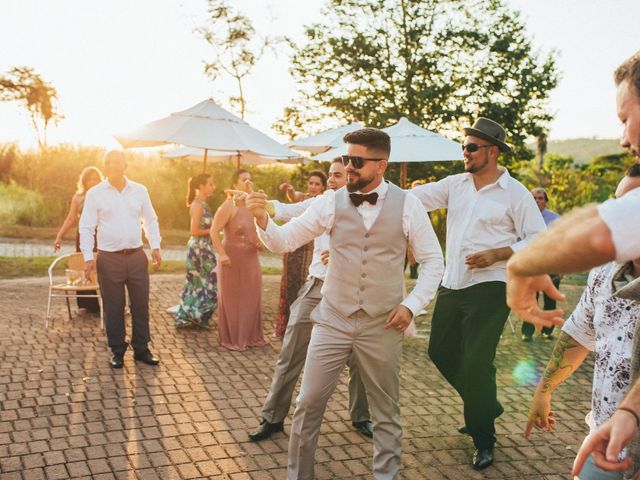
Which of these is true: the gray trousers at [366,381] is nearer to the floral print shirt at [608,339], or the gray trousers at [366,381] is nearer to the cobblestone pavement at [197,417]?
the cobblestone pavement at [197,417]

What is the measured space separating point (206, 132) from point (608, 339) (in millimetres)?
8073

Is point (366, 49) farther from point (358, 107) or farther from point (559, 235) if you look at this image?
point (559, 235)

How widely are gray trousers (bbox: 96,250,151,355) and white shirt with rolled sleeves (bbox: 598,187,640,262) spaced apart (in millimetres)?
6301

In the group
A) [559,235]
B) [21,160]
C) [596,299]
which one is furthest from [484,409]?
[21,160]

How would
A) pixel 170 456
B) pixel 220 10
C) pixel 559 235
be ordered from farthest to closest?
pixel 220 10 → pixel 170 456 → pixel 559 235

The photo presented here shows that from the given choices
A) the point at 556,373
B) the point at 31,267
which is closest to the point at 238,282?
the point at 556,373

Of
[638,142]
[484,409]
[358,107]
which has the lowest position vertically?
[484,409]

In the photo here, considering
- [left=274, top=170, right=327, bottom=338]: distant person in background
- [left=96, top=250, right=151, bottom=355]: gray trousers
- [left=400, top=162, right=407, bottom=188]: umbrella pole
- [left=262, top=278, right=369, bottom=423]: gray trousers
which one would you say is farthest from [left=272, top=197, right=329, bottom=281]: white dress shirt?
[left=400, top=162, right=407, bottom=188]: umbrella pole

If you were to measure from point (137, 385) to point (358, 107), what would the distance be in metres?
20.9

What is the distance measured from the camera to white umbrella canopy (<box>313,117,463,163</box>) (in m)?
10.2

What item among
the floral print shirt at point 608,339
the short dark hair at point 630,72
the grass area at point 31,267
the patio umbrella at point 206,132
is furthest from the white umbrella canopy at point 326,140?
the short dark hair at point 630,72

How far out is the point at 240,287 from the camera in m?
8.54

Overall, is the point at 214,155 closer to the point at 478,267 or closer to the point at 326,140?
the point at 326,140

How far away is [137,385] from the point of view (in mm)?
6539
